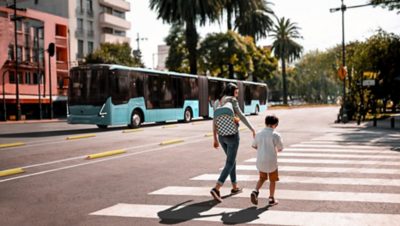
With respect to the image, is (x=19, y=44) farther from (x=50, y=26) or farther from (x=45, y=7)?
(x=45, y=7)

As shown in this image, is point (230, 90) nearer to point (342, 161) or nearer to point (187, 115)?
point (342, 161)

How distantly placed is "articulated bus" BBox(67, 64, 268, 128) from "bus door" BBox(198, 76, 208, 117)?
103 centimetres

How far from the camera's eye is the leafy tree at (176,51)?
54.4 m

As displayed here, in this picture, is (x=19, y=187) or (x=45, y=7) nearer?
(x=19, y=187)

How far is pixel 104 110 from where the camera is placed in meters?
20.7

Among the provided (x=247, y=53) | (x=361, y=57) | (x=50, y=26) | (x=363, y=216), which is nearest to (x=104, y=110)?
(x=363, y=216)

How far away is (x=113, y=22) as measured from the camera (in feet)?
213

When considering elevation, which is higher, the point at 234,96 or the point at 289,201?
the point at 234,96

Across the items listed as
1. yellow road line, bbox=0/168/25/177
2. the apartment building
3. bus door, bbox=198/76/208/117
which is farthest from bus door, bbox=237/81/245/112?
yellow road line, bbox=0/168/25/177

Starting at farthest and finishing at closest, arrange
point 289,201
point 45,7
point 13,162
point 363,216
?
point 45,7 → point 13,162 → point 289,201 → point 363,216

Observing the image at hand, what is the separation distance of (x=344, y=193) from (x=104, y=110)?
15596 mm

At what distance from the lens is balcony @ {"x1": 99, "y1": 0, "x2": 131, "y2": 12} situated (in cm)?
6462

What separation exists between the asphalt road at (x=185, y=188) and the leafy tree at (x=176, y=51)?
4212cm

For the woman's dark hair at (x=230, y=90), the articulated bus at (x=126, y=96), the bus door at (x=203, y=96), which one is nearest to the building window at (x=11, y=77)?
the bus door at (x=203, y=96)
